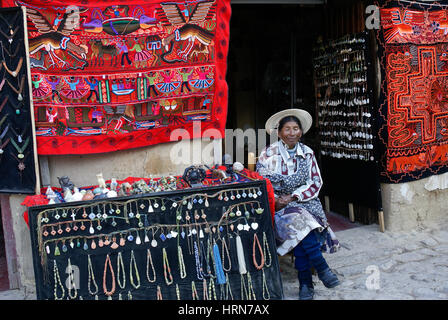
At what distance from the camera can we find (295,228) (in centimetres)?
355

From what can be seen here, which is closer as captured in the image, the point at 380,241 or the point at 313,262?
the point at 313,262

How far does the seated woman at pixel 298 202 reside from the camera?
139 inches

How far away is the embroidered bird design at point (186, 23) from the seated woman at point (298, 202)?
1.01m

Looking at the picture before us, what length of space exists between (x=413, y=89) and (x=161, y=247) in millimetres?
3419

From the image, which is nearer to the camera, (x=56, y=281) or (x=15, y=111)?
(x=56, y=281)

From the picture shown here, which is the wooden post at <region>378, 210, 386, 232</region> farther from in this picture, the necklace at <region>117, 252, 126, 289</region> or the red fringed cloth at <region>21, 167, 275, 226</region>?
the necklace at <region>117, 252, 126, 289</region>

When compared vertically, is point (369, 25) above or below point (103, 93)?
above

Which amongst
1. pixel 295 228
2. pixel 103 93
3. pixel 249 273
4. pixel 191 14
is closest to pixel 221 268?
pixel 249 273

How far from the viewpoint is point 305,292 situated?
3.59 metres

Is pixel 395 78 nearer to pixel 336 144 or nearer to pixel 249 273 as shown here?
pixel 336 144

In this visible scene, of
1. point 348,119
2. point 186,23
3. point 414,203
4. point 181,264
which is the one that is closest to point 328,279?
point 181,264

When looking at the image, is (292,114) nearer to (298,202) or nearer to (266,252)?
(298,202)

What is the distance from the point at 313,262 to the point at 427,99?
8.91 ft

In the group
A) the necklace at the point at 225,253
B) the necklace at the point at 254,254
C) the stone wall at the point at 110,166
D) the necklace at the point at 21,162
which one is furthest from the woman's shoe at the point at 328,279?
the necklace at the point at 21,162
